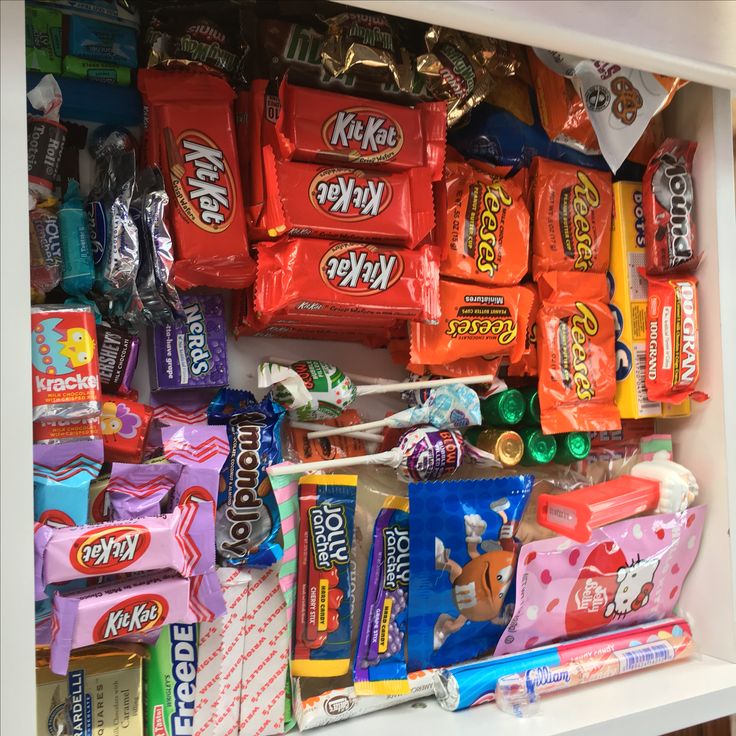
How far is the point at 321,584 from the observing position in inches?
51.3

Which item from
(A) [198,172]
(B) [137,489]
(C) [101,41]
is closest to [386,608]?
(B) [137,489]

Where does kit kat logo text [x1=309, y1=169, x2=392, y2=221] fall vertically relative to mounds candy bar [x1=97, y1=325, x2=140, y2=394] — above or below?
above

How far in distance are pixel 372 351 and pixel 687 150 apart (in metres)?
0.73

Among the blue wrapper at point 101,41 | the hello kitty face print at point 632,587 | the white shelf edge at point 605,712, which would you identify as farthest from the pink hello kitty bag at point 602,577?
the blue wrapper at point 101,41

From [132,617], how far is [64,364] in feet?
1.18

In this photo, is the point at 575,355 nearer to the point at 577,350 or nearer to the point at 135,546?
the point at 577,350

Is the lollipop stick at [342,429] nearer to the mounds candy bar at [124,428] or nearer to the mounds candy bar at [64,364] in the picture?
the mounds candy bar at [124,428]

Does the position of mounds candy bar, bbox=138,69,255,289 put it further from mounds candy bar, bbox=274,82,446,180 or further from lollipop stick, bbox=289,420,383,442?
lollipop stick, bbox=289,420,383,442

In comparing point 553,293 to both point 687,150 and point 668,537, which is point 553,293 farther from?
point 668,537

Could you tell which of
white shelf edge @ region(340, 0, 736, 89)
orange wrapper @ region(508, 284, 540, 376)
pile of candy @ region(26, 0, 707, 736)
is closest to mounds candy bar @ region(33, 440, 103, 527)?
pile of candy @ region(26, 0, 707, 736)

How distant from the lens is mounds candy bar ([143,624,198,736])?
120cm

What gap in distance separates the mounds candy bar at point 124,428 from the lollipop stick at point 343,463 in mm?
212

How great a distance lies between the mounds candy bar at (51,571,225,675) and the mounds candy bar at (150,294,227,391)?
318 millimetres

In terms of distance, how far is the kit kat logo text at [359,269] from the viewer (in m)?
1.26
